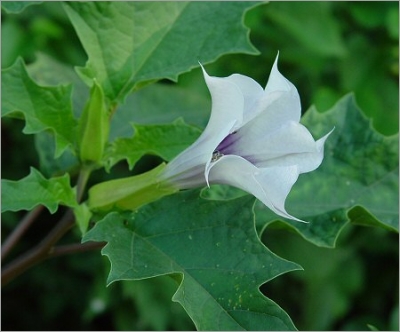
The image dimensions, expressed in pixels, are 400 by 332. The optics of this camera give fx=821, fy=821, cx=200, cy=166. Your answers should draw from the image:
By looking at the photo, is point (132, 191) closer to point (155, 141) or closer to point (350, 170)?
point (155, 141)

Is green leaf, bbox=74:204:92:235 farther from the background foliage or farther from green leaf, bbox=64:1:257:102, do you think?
the background foliage

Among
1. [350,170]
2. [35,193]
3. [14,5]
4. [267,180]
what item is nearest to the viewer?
[267,180]

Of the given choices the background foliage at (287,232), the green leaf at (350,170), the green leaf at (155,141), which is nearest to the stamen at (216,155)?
the green leaf at (155,141)

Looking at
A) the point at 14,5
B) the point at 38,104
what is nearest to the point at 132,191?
the point at 38,104

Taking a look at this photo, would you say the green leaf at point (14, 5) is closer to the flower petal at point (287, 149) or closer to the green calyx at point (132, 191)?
the green calyx at point (132, 191)

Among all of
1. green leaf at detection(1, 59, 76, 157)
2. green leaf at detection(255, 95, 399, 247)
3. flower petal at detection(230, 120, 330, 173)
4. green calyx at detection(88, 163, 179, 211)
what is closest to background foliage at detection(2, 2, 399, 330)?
green leaf at detection(255, 95, 399, 247)

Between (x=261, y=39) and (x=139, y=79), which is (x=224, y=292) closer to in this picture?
(x=139, y=79)

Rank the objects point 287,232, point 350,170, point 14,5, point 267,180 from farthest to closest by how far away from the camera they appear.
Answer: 1. point 287,232
2. point 350,170
3. point 14,5
4. point 267,180
